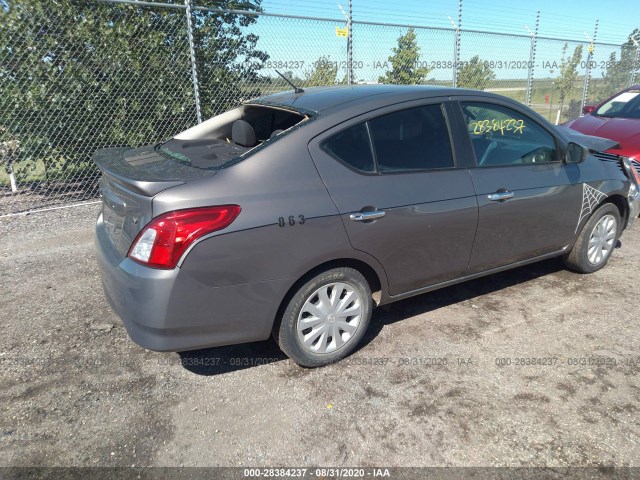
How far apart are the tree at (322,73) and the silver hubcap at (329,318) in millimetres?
6383

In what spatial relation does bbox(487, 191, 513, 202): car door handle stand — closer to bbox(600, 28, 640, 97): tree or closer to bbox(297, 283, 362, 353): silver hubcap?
bbox(297, 283, 362, 353): silver hubcap

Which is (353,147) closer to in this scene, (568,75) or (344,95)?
(344,95)

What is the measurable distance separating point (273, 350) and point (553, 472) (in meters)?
1.80

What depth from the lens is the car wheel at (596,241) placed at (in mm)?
4250

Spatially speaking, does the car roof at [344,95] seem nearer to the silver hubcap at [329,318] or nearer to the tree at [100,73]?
the silver hubcap at [329,318]

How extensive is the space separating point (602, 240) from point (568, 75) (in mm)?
12278

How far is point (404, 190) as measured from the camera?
3.04 metres

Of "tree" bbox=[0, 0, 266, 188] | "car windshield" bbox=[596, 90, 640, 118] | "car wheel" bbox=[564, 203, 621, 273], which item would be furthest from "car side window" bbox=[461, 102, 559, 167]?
"tree" bbox=[0, 0, 266, 188]

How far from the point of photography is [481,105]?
356 centimetres

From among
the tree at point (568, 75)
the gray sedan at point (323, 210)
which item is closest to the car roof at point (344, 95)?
the gray sedan at point (323, 210)

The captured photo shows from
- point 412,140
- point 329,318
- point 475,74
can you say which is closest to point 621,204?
point 412,140

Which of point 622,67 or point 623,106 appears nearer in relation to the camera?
point 623,106

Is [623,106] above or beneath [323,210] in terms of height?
above

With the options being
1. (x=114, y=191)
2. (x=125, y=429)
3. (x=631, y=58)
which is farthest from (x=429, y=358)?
(x=631, y=58)
